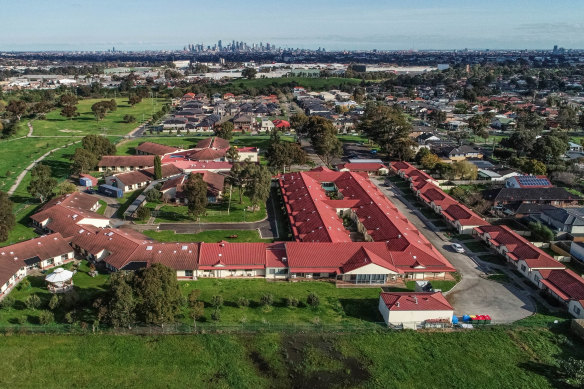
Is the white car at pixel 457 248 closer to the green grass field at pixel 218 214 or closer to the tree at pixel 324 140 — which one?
the green grass field at pixel 218 214

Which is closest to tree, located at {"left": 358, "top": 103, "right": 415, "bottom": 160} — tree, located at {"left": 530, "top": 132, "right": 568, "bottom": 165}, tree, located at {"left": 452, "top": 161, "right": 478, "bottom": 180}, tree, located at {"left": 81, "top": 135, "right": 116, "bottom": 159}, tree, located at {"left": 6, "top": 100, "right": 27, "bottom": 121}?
tree, located at {"left": 452, "top": 161, "right": 478, "bottom": 180}

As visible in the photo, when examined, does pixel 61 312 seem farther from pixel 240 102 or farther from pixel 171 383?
pixel 240 102

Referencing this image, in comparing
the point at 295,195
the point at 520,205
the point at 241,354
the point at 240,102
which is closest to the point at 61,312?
the point at 241,354

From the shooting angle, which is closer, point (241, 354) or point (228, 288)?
point (241, 354)

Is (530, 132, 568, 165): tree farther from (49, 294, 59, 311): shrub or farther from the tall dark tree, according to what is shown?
(49, 294, 59, 311): shrub

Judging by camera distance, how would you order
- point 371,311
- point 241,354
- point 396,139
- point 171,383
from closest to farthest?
point 171,383 < point 241,354 < point 371,311 < point 396,139

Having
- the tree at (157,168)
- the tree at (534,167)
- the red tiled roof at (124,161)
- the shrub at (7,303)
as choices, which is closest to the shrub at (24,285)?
the shrub at (7,303)
